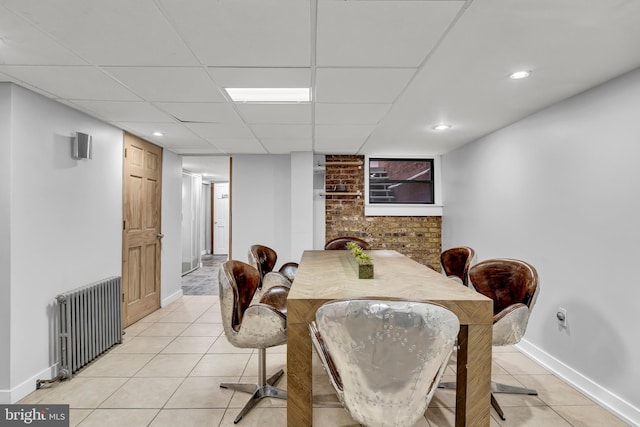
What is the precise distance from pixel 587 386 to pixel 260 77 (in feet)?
10.4

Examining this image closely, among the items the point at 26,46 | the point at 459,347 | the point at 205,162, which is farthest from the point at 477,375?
the point at 205,162

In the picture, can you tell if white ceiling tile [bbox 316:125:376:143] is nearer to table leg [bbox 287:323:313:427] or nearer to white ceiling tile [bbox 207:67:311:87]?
white ceiling tile [bbox 207:67:311:87]

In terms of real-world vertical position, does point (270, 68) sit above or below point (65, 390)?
above

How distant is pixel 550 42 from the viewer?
1.73 meters

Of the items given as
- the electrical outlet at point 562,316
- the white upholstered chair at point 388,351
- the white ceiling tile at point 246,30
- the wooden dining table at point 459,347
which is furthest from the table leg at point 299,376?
the electrical outlet at point 562,316

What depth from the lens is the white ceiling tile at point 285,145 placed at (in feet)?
13.4

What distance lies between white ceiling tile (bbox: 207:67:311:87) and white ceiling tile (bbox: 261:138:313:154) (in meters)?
1.73

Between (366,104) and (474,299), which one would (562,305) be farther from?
(366,104)

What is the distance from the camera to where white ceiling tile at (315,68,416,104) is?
208cm

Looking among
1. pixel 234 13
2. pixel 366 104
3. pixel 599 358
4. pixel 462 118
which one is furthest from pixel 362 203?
pixel 234 13

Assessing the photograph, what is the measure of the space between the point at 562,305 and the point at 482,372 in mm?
1399

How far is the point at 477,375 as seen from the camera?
177 centimetres

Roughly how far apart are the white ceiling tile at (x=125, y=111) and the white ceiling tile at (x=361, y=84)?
1.48 m

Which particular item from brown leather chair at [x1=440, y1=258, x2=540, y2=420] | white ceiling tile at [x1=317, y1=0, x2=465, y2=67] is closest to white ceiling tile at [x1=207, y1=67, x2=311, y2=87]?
white ceiling tile at [x1=317, y1=0, x2=465, y2=67]
